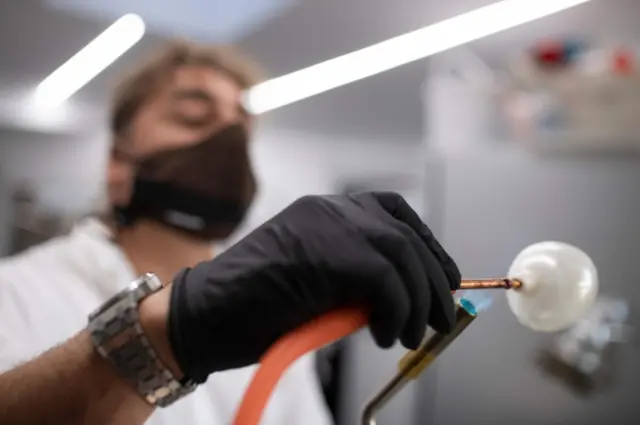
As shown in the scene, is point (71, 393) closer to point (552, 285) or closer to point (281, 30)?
point (552, 285)

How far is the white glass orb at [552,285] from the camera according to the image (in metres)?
0.48

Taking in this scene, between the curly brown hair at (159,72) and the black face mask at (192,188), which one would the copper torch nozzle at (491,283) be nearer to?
the black face mask at (192,188)

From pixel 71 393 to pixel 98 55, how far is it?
2.81 ft

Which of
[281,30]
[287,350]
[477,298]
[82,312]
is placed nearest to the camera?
[287,350]

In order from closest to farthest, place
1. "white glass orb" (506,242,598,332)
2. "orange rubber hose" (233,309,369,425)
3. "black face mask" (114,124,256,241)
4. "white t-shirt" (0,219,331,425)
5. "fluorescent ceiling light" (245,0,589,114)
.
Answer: "orange rubber hose" (233,309,369,425), "white glass orb" (506,242,598,332), "white t-shirt" (0,219,331,425), "black face mask" (114,124,256,241), "fluorescent ceiling light" (245,0,589,114)

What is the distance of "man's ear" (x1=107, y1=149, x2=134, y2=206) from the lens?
2.70 ft

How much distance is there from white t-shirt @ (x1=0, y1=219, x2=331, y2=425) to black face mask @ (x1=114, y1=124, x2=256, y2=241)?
67mm

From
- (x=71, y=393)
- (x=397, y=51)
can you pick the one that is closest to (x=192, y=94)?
(x=71, y=393)

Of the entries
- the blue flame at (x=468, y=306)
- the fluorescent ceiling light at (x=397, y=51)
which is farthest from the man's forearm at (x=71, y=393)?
the fluorescent ceiling light at (x=397, y=51)

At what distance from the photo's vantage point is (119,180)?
856mm

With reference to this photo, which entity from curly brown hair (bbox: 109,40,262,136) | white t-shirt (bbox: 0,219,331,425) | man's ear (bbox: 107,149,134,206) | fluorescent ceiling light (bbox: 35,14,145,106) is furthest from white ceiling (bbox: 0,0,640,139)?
white t-shirt (bbox: 0,219,331,425)

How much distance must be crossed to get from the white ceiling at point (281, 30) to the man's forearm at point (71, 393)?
663 millimetres

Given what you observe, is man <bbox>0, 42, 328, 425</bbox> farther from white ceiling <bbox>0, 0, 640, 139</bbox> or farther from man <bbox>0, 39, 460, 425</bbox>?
white ceiling <bbox>0, 0, 640, 139</bbox>

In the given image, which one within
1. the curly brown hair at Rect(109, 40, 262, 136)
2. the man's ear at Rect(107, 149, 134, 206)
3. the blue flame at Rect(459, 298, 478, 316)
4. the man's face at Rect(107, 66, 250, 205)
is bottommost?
the blue flame at Rect(459, 298, 478, 316)
